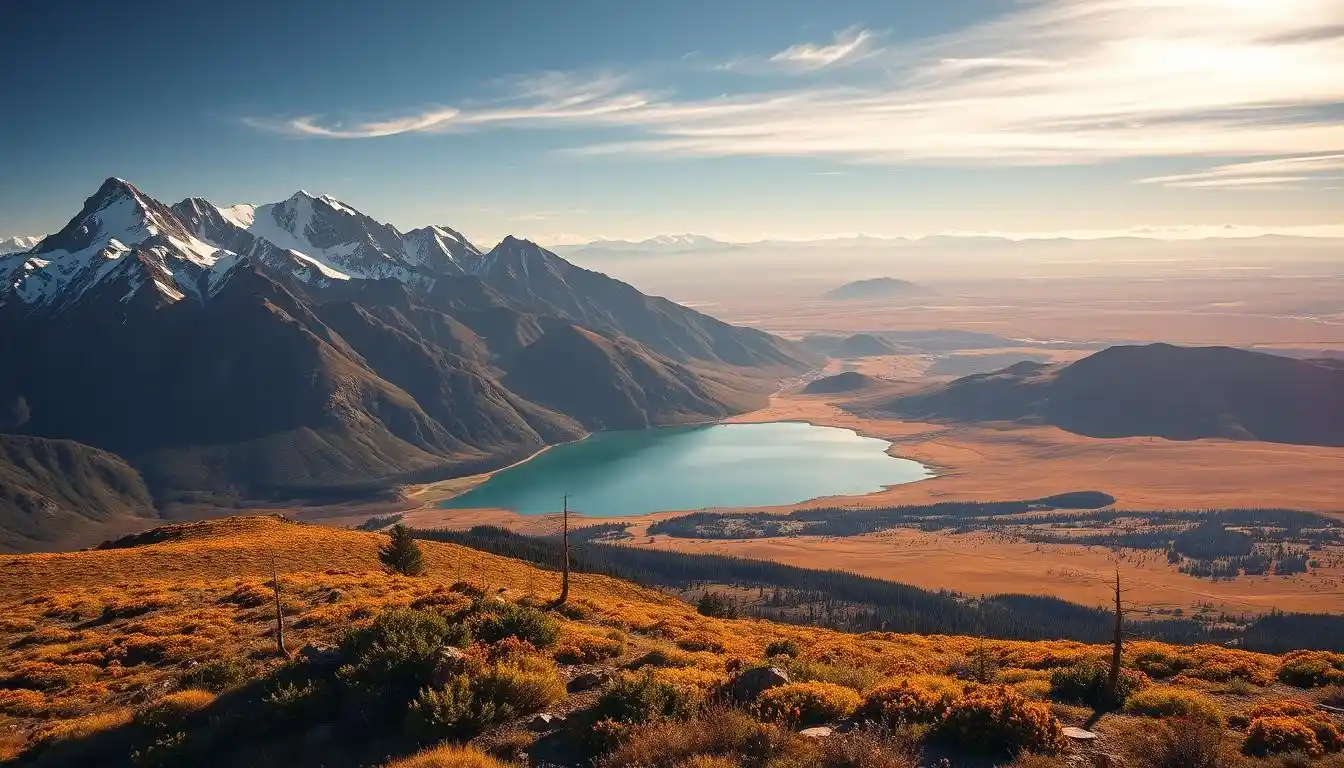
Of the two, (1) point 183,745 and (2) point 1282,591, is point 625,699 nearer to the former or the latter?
(1) point 183,745

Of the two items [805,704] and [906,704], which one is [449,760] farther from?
[906,704]

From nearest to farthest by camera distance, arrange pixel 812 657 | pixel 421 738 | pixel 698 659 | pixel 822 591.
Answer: pixel 421 738, pixel 698 659, pixel 812 657, pixel 822 591

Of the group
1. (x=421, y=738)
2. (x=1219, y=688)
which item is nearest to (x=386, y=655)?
(x=421, y=738)

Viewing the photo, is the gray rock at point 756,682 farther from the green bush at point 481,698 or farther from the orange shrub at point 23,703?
the orange shrub at point 23,703

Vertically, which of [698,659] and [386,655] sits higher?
[386,655]

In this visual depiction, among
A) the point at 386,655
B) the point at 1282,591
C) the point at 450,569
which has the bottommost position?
the point at 1282,591

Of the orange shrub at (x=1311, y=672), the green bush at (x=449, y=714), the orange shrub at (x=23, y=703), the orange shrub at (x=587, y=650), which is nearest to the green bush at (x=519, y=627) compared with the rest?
the orange shrub at (x=587, y=650)

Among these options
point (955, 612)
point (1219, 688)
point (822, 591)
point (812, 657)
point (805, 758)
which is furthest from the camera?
point (822, 591)
